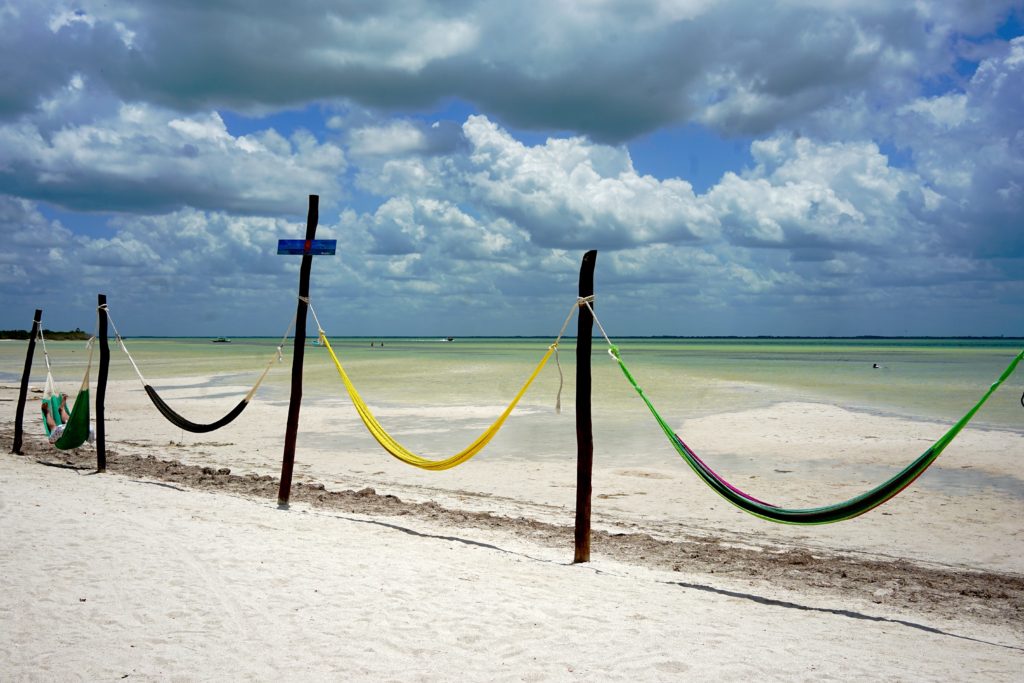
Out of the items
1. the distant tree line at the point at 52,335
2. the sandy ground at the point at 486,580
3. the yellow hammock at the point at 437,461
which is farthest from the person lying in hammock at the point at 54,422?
the distant tree line at the point at 52,335

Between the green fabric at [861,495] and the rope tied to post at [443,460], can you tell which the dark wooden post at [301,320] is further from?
the green fabric at [861,495]

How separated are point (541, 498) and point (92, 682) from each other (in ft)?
15.6

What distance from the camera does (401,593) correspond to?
4012mm

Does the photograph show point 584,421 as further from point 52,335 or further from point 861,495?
point 52,335

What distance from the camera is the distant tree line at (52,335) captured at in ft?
225

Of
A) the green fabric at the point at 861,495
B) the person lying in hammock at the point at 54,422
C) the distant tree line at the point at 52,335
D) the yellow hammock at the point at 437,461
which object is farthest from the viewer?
the distant tree line at the point at 52,335

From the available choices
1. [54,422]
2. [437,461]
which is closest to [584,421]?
[437,461]

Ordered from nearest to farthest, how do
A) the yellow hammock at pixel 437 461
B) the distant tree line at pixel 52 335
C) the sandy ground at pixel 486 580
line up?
the sandy ground at pixel 486 580 → the yellow hammock at pixel 437 461 → the distant tree line at pixel 52 335

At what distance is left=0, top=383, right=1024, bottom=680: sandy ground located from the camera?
3.22 metres

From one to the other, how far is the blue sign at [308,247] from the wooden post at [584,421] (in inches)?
97.6

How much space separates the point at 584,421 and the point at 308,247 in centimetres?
312

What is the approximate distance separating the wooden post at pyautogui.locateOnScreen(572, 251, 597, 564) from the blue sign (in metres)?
2.48

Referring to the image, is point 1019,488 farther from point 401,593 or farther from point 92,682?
point 92,682

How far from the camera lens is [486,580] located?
432cm
